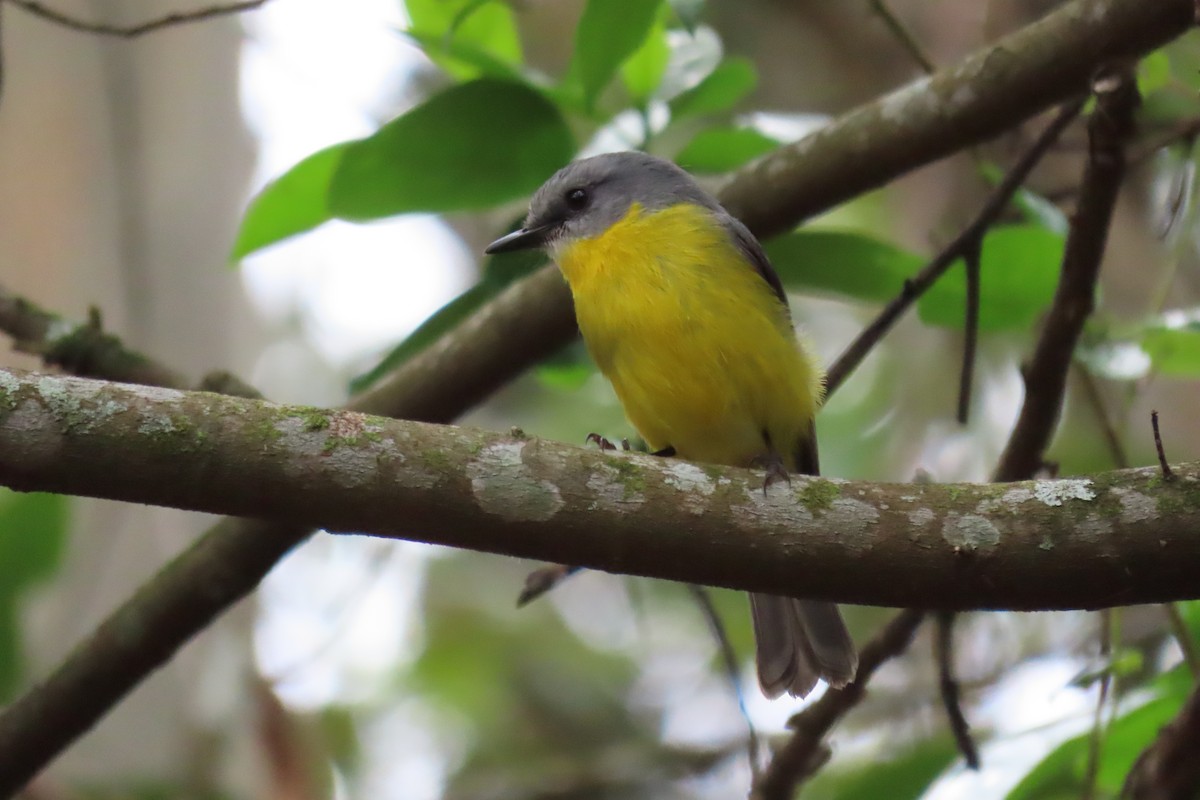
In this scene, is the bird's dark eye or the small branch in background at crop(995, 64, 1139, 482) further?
the bird's dark eye

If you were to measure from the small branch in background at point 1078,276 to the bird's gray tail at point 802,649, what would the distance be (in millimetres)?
642

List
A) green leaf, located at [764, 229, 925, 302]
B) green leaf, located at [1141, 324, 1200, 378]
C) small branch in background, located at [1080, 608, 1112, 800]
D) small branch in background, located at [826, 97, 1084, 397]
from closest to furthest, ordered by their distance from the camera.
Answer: small branch in background, located at [1080, 608, 1112, 800]
green leaf, located at [1141, 324, 1200, 378]
small branch in background, located at [826, 97, 1084, 397]
green leaf, located at [764, 229, 925, 302]

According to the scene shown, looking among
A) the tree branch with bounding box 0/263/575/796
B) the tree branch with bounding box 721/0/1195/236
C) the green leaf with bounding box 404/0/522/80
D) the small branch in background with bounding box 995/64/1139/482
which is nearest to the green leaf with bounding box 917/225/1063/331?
the tree branch with bounding box 721/0/1195/236

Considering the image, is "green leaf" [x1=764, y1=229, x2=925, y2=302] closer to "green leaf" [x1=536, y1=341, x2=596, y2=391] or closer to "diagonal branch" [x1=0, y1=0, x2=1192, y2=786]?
"diagonal branch" [x1=0, y1=0, x2=1192, y2=786]

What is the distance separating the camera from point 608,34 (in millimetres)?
3010

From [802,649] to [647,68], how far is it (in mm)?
1664

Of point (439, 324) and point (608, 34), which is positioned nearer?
point (608, 34)

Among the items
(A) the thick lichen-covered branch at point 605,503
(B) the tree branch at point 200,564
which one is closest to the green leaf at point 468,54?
(B) the tree branch at point 200,564

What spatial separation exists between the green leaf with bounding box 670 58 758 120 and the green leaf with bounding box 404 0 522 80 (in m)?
0.50

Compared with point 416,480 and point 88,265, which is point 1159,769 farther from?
point 88,265

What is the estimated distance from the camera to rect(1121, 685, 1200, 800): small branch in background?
2.62 metres

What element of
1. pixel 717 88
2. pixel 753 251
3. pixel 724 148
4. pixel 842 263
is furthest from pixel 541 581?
pixel 717 88

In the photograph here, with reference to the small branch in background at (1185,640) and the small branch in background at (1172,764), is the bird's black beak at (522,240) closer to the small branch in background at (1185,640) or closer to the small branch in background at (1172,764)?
the small branch in background at (1185,640)

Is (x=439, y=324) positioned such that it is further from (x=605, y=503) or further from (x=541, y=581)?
(x=605, y=503)
